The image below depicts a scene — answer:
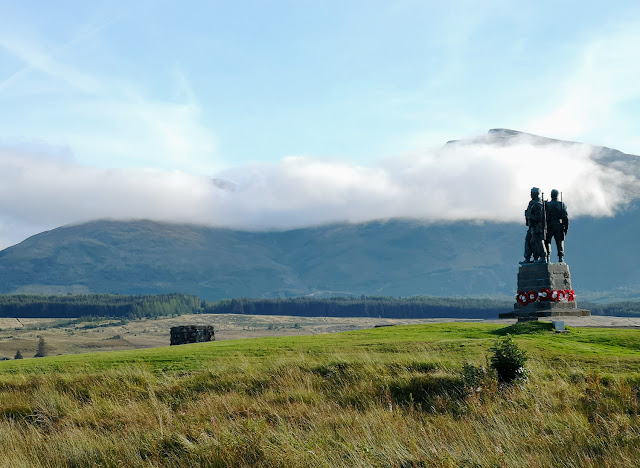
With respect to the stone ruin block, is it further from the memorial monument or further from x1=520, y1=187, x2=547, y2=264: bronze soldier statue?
x1=520, y1=187, x2=547, y2=264: bronze soldier statue

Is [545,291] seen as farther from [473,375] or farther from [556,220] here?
[473,375]

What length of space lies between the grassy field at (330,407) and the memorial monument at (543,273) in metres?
6.65

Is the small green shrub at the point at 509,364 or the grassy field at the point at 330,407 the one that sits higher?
the small green shrub at the point at 509,364

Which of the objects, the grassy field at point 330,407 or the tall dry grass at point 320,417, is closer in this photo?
the tall dry grass at point 320,417

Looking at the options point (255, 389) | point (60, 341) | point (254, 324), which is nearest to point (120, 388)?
point (255, 389)

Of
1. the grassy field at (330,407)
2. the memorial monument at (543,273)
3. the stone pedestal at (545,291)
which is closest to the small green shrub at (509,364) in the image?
the grassy field at (330,407)

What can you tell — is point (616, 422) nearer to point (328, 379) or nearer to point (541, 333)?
point (328, 379)

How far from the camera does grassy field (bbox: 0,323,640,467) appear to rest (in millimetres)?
11844

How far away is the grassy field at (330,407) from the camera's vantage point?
38.9ft

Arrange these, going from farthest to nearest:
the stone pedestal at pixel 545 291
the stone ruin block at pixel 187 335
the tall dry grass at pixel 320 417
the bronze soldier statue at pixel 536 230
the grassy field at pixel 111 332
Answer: the grassy field at pixel 111 332
the stone ruin block at pixel 187 335
the bronze soldier statue at pixel 536 230
the stone pedestal at pixel 545 291
the tall dry grass at pixel 320 417

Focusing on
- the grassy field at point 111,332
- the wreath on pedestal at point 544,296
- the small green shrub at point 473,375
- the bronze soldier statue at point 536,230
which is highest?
the bronze soldier statue at point 536,230

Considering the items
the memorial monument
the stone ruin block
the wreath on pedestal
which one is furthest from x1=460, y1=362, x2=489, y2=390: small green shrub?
the stone ruin block

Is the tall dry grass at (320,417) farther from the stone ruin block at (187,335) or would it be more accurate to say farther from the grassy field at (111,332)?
the grassy field at (111,332)

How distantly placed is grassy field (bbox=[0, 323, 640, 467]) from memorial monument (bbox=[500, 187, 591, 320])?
6649 millimetres
